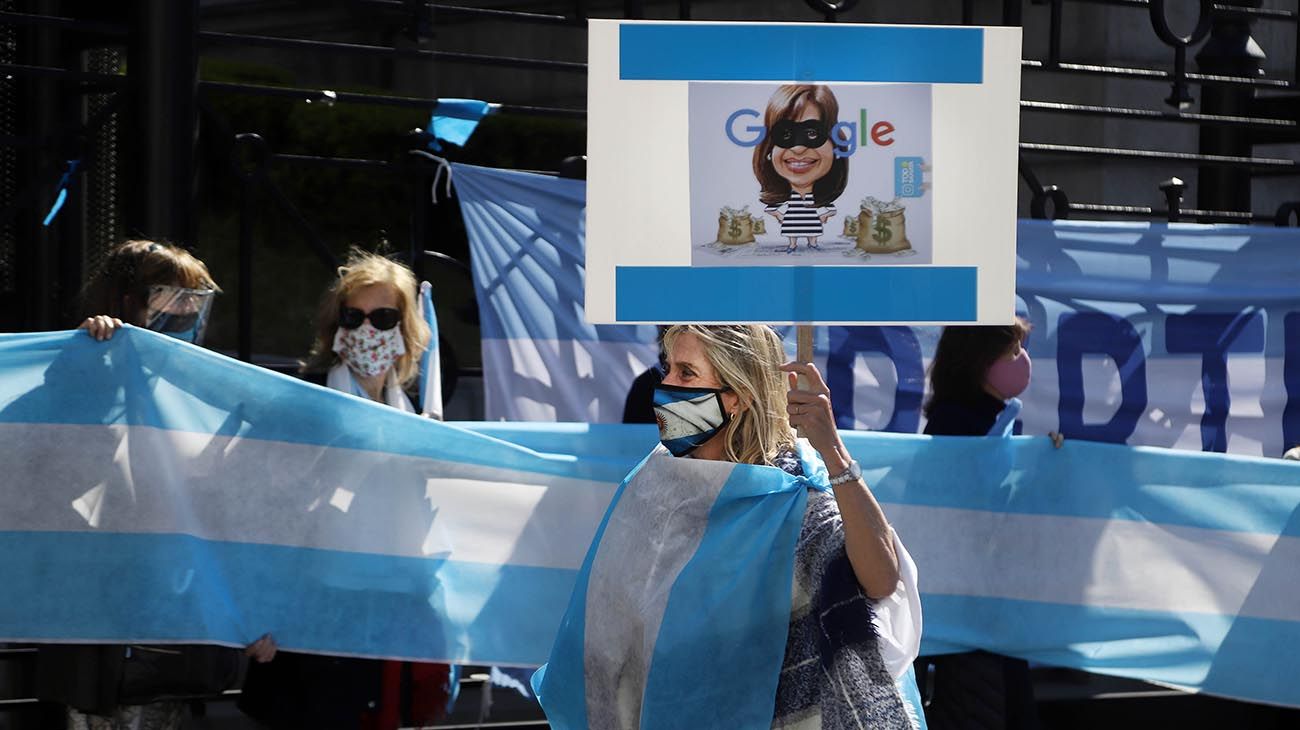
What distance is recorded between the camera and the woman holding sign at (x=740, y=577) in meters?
3.21

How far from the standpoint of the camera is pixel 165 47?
234 inches

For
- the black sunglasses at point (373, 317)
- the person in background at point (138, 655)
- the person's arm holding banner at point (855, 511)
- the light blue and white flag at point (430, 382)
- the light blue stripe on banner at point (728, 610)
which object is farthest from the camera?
the light blue and white flag at point (430, 382)

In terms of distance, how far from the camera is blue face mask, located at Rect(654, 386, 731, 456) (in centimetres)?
336

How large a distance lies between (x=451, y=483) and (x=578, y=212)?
4.99 feet

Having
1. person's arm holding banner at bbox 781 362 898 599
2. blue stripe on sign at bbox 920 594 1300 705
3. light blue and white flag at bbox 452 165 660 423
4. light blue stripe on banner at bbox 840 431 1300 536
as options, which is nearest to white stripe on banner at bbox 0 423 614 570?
light blue stripe on banner at bbox 840 431 1300 536

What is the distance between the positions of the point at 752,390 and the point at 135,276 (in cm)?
219

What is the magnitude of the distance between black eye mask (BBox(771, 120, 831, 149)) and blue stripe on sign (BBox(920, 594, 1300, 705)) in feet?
7.48

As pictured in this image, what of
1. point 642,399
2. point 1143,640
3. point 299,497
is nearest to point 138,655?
point 299,497

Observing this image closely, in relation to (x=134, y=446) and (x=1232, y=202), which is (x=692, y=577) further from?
(x=1232, y=202)

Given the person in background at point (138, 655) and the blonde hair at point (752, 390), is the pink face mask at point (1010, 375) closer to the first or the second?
the blonde hair at point (752, 390)

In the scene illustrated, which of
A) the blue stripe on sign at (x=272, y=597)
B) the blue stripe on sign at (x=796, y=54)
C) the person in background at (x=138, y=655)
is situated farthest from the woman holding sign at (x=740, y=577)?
the person in background at (x=138, y=655)

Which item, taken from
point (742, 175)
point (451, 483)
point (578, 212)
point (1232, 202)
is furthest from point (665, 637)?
point (1232, 202)

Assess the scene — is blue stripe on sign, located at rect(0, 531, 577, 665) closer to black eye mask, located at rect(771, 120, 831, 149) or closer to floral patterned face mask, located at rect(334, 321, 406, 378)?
floral patterned face mask, located at rect(334, 321, 406, 378)

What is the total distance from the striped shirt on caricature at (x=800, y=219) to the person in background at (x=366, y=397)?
1855 mm
